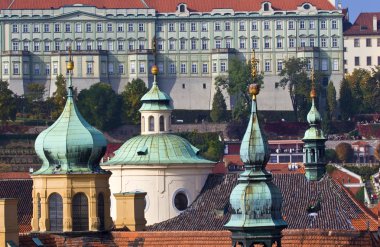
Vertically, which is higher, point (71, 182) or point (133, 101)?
point (133, 101)

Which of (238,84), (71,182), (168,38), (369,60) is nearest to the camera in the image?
(71,182)

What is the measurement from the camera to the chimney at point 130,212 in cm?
4881

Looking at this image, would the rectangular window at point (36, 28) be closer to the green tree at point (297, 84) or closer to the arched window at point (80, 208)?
the green tree at point (297, 84)

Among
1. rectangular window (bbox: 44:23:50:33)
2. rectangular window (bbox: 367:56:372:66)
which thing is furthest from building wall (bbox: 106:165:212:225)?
rectangular window (bbox: 367:56:372:66)

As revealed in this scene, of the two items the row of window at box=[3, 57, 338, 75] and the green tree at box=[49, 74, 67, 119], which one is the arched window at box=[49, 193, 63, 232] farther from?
the row of window at box=[3, 57, 338, 75]

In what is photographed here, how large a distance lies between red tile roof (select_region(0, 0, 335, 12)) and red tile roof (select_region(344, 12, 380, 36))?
38.0 feet

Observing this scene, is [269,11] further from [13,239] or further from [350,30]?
[13,239]

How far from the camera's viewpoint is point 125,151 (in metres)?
62.3

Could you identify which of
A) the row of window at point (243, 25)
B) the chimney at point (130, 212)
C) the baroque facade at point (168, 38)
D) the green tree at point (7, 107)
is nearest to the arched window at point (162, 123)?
the chimney at point (130, 212)

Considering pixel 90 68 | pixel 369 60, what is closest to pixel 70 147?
pixel 90 68

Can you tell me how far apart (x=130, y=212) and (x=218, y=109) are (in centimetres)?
10376

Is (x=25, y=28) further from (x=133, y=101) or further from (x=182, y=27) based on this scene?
(x=133, y=101)

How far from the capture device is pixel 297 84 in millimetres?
156250

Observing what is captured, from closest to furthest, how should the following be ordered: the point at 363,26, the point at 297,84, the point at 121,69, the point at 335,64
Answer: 1. the point at 297,84
2. the point at 121,69
3. the point at 335,64
4. the point at 363,26
